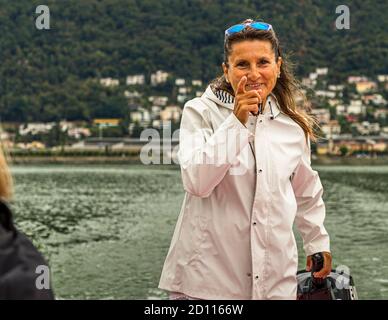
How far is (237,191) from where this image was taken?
2.15m

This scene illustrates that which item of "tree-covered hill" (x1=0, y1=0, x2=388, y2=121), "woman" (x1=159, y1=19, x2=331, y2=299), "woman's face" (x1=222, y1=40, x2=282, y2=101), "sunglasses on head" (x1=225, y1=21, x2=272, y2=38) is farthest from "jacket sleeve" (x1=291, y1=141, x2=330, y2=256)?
"tree-covered hill" (x1=0, y1=0, x2=388, y2=121)

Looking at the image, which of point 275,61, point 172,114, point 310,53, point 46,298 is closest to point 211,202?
point 275,61

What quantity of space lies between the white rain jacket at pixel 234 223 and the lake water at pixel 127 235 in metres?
12.1

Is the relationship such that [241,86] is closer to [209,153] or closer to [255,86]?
[255,86]

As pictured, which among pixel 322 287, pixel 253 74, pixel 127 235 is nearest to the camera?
pixel 253 74

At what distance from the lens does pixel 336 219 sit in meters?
35.4

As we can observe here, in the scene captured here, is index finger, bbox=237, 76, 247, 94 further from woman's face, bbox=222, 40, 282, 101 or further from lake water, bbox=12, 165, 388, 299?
lake water, bbox=12, 165, 388, 299

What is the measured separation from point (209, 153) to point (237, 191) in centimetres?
14

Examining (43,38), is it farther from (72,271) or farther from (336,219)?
(72,271)

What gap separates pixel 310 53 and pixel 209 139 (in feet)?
348

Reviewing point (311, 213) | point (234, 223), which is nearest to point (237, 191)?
point (234, 223)

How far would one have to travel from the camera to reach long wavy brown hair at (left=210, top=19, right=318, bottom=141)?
2.27 metres
